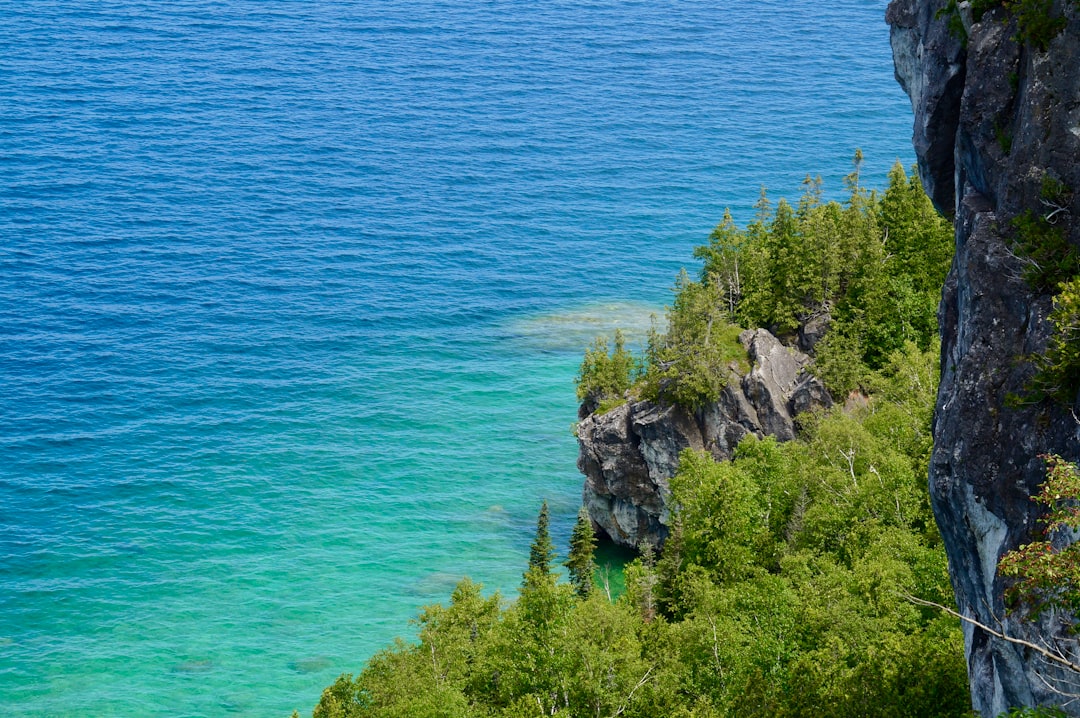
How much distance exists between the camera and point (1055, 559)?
29.3m

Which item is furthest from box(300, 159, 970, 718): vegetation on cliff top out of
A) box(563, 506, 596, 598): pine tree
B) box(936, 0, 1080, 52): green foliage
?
box(936, 0, 1080, 52): green foliage

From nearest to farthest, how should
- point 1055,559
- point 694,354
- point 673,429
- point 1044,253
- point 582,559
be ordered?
1. point 1055,559
2. point 1044,253
3. point 582,559
4. point 694,354
5. point 673,429

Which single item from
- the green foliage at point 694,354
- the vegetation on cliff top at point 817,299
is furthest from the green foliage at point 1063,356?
the vegetation on cliff top at point 817,299

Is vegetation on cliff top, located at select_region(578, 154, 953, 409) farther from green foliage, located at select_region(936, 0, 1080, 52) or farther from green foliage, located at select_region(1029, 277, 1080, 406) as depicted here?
green foliage, located at select_region(1029, 277, 1080, 406)

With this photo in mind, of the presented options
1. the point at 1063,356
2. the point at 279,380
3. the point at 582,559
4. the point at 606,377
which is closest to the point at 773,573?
the point at 582,559

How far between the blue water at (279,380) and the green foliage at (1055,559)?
68.8 m

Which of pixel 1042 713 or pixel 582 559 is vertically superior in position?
pixel 582 559

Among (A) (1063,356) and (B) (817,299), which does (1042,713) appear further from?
(B) (817,299)

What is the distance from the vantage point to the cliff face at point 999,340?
33.4 m

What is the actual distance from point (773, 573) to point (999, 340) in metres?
45.1

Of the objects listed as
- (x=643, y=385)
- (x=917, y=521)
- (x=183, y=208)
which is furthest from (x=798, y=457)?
(x=183, y=208)

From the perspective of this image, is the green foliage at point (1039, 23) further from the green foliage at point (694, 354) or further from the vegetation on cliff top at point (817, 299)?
the vegetation on cliff top at point (817, 299)

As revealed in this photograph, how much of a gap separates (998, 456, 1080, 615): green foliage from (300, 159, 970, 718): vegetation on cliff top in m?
18.1

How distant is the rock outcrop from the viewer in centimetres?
9588
